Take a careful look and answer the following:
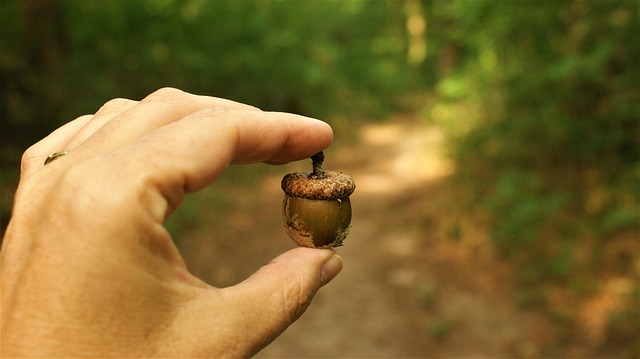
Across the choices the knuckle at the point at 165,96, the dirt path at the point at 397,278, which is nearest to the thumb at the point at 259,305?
the knuckle at the point at 165,96

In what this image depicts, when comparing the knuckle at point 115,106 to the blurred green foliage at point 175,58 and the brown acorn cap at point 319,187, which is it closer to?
the brown acorn cap at point 319,187

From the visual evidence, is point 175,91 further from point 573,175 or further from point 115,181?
point 573,175

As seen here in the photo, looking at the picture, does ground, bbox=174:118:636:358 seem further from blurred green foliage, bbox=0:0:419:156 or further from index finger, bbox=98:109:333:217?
index finger, bbox=98:109:333:217

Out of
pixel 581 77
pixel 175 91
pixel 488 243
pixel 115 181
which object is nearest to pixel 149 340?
pixel 115 181

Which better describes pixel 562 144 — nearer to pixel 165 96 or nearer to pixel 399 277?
pixel 399 277

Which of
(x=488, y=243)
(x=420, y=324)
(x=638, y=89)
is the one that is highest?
(x=638, y=89)

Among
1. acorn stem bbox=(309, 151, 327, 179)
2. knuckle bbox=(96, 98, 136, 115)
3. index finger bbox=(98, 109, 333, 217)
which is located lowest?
index finger bbox=(98, 109, 333, 217)

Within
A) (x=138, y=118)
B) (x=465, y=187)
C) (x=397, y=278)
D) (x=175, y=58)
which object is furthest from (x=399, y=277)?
(x=175, y=58)

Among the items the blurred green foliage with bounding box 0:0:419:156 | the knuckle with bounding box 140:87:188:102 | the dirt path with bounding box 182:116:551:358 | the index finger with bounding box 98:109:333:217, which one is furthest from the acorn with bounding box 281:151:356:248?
the blurred green foliage with bounding box 0:0:419:156
